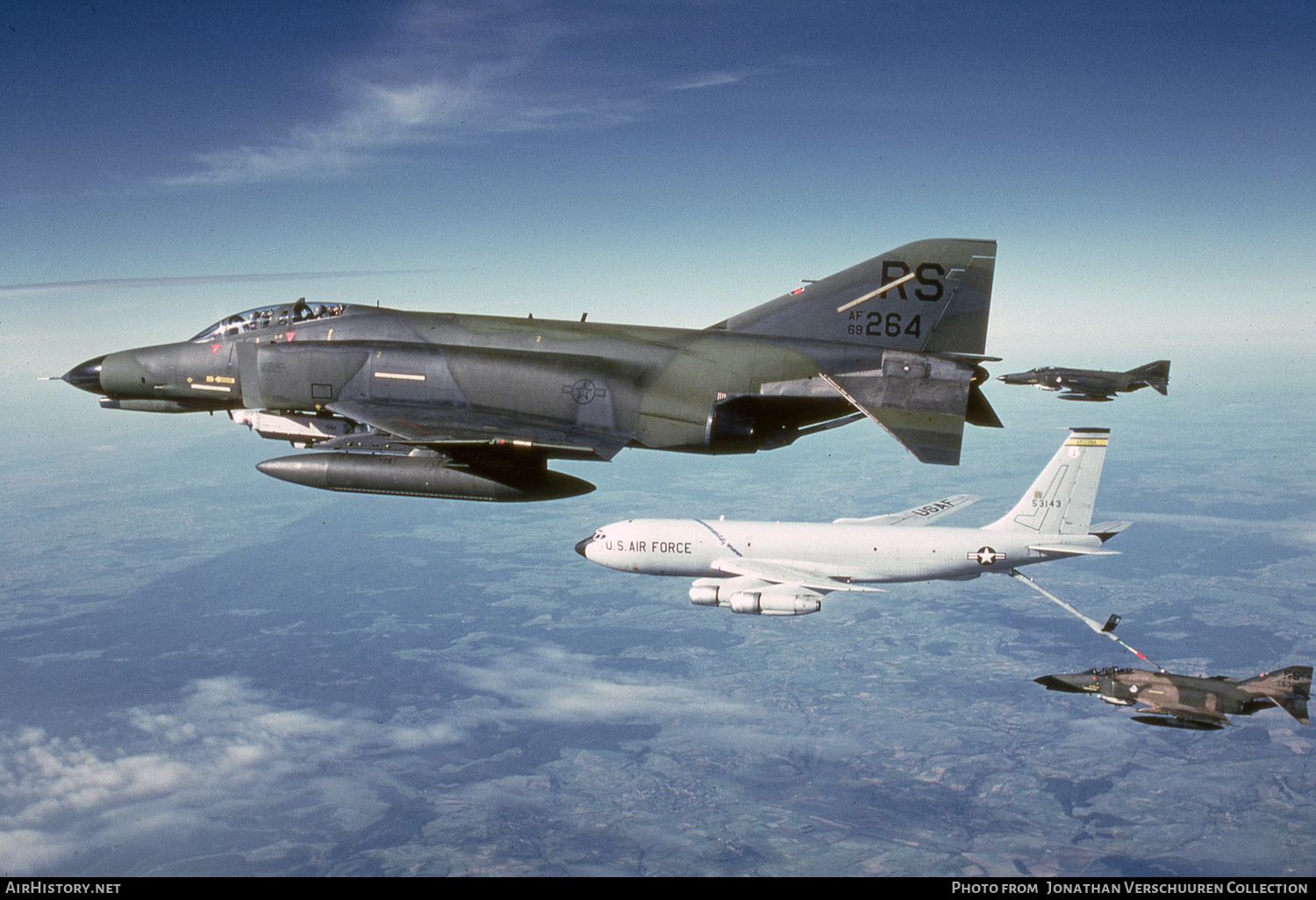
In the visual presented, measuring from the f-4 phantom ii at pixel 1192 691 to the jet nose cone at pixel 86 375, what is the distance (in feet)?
111

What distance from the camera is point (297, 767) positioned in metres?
133

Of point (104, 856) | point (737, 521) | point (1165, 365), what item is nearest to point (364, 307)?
point (737, 521)

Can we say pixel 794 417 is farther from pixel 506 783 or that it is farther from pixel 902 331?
Answer: pixel 506 783

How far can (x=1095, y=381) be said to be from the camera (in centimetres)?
3478

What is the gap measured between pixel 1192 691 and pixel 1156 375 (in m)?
13.3

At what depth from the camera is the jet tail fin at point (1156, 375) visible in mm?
27766

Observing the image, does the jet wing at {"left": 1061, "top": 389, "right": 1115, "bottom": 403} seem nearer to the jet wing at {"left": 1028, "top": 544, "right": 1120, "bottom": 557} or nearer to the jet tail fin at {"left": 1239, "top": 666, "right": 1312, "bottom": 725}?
the jet wing at {"left": 1028, "top": 544, "right": 1120, "bottom": 557}

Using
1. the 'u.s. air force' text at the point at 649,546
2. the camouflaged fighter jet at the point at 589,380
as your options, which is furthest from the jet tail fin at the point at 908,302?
the 'u.s. air force' text at the point at 649,546

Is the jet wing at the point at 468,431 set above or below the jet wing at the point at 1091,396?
below

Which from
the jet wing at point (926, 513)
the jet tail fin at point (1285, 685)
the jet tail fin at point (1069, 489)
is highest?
the jet tail fin at point (1069, 489)

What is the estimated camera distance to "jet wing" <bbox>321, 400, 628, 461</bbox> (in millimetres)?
14438

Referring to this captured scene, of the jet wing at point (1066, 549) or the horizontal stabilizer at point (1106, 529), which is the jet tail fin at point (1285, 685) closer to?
the horizontal stabilizer at point (1106, 529)

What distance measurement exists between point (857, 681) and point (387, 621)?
101 meters

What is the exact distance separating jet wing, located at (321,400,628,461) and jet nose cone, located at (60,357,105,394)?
321 inches
